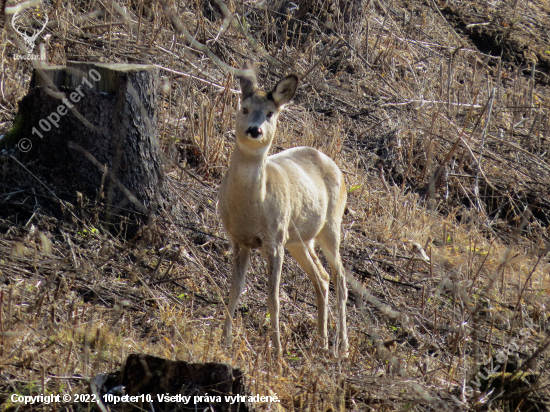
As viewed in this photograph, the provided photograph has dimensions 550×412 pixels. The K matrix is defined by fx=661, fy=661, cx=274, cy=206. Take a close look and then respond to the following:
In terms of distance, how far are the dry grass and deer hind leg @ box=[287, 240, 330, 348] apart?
22cm

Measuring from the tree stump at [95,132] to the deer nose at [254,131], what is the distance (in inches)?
49.8

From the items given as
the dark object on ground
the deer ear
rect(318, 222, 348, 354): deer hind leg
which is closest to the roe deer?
the deer ear

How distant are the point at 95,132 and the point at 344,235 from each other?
3.33m

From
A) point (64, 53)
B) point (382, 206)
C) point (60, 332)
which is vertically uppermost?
point (64, 53)

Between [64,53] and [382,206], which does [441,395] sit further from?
[64,53]

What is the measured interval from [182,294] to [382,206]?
3.91 m

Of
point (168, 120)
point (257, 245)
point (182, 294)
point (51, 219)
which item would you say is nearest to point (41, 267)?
point (51, 219)

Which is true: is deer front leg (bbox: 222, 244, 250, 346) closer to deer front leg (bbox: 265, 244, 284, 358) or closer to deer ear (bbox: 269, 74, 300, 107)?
deer front leg (bbox: 265, 244, 284, 358)

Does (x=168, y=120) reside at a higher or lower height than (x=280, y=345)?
higher

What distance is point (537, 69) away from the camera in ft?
47.6

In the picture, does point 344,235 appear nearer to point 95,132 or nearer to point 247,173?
point 247,173

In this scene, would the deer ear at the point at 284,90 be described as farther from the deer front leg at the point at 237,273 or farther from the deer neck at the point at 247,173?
the deer front leg at the point at 237,273

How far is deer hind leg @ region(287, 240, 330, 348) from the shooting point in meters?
6.04

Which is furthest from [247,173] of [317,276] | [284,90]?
[317,276]
